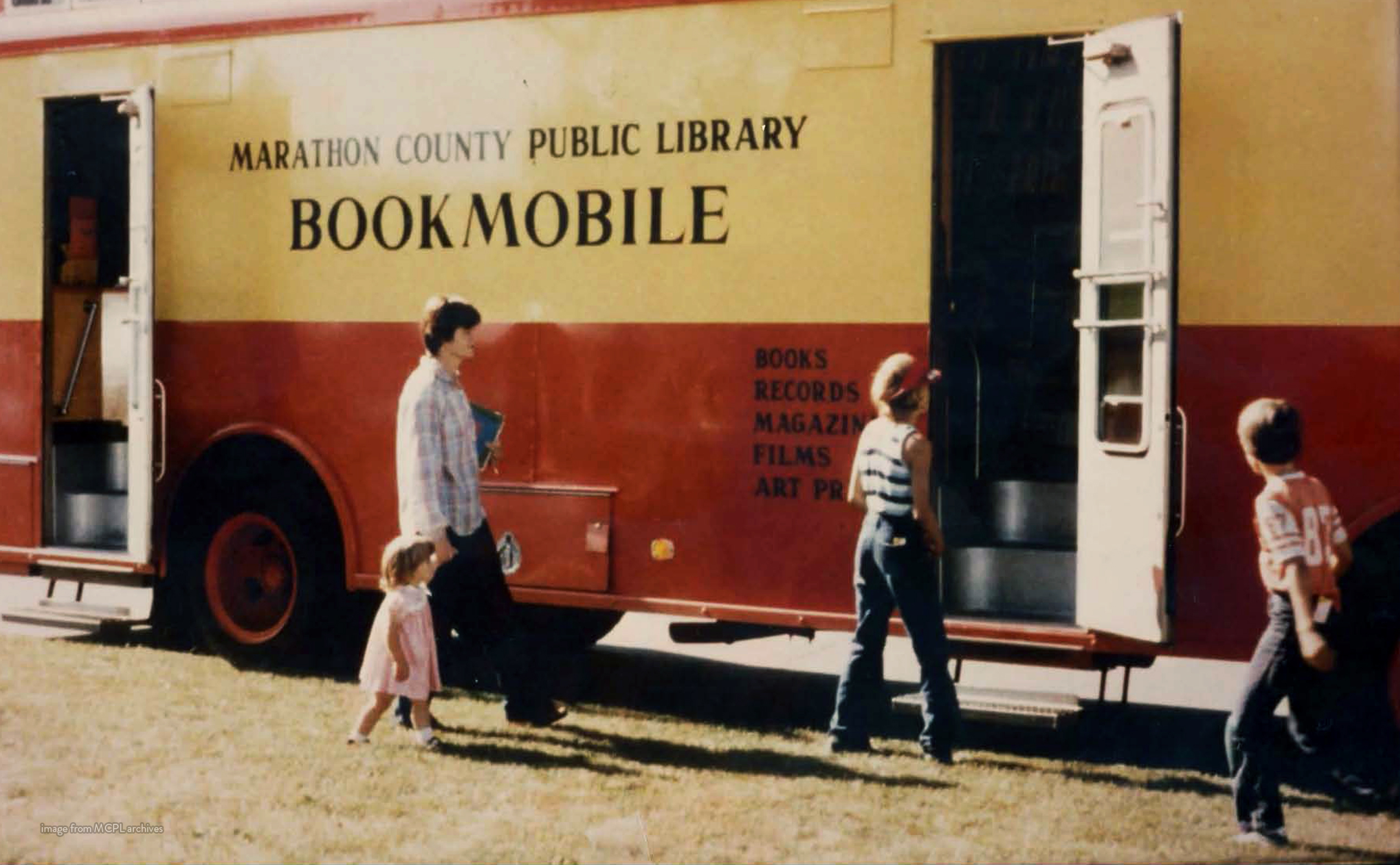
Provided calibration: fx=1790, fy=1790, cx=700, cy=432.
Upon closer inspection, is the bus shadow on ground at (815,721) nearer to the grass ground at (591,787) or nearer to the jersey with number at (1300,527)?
the grass ground at (591,787)

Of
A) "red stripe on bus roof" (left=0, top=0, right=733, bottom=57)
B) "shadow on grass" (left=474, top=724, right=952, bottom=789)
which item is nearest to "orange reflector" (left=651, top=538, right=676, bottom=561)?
"shadow on grass" (left=474, top=724, right=952, bottom=789)

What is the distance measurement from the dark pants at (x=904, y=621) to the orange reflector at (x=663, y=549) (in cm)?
91

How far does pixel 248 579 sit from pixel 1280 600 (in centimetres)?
502

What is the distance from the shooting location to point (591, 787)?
20.5ft

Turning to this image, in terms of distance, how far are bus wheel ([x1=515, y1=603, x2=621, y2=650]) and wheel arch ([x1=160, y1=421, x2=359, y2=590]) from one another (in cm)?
97

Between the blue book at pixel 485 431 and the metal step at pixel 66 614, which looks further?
the metal step at pixel 66 614

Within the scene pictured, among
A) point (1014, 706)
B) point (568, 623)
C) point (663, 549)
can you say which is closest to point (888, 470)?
point (1014, 706)

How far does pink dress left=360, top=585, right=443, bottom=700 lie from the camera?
22.1ft

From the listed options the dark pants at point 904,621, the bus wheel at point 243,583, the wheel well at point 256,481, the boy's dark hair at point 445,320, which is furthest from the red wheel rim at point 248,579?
the dark pants at point 904,621

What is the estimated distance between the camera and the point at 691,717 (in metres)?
7.55

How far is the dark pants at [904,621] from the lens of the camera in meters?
6.40

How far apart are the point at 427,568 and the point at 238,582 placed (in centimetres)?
216

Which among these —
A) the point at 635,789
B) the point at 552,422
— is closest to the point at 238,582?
the point at 552,422

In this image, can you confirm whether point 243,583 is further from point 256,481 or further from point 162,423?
point 162,423
